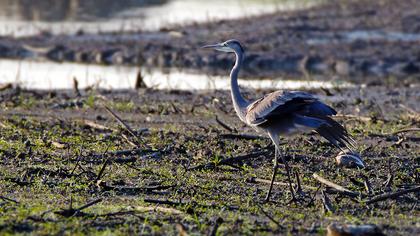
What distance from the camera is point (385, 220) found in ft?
25.7

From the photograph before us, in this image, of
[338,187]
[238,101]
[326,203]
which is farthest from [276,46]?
[326,203]

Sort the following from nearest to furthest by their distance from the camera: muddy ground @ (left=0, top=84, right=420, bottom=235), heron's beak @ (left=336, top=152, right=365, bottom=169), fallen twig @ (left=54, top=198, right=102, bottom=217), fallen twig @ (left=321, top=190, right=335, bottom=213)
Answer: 1. fallen twig @ (left=54, top=198, right=102, bottom=217)
2. muddy ground @ (left=0, top=84, right=420, bottom=235)
3. fallen twig @ (left=321, top=190, right=335, bottom=213)
4. heron's beak @ (left=336, top=152, right=365, bottom=169)

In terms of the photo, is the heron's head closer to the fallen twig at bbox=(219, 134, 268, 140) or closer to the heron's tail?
the heron's tail

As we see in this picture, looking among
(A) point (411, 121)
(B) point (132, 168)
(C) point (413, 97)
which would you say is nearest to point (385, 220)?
(B) point (132, 168)

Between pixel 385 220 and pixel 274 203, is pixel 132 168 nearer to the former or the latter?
pixel 274 203

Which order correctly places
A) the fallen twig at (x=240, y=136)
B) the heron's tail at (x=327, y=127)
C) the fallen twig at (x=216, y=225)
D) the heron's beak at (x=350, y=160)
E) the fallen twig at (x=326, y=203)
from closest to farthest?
the fallen twig at (x=216, y=225), the fallen twig at (x=326, y=203), the heron's tail at (x=327, y=127), the heron's beak at (x=350, y=160), the fallen twig at (x=240, y=136)

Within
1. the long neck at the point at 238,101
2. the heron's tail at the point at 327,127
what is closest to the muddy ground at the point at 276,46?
the long neck at the point at 238,101

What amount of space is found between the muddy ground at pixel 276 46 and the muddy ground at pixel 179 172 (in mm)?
6958

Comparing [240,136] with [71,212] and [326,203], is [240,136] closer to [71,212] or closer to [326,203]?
[326,203]

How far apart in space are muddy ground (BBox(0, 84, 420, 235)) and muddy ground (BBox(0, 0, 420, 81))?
274 inches

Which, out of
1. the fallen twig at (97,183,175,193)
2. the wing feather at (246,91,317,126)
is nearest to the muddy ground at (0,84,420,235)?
the fallen twig at (97,183,175,193)

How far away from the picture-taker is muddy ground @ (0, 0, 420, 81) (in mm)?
21562

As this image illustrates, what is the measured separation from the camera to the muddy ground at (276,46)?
849 inches

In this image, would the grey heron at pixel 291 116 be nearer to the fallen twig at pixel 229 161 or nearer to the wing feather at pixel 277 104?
the wing feather at pixel 277 104
